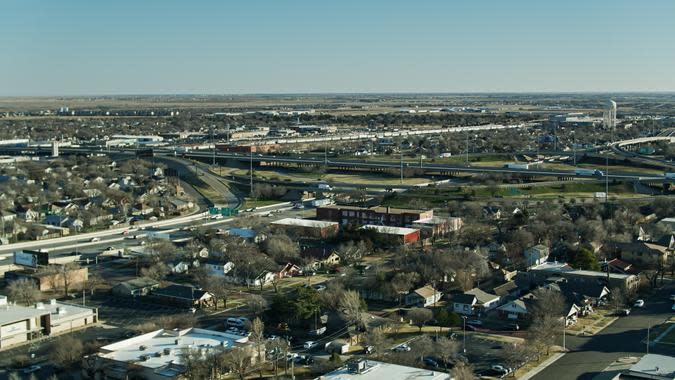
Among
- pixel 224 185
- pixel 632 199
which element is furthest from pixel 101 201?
pixel 632 199

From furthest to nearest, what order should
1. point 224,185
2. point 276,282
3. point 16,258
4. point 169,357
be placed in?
point 224,185, point 16,258, point 276,282, point 169,357

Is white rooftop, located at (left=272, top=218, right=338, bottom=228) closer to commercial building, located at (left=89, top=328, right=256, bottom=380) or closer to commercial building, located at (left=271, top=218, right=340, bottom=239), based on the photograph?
commercial building, located at (left=271, top=218, right=340, bottom=239)

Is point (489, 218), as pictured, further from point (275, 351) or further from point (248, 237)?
point (275, 351)

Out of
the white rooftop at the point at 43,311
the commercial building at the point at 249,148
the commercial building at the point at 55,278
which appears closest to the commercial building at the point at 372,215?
the commercial building at the point at 55,278

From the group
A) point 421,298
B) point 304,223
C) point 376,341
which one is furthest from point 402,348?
point 304,223

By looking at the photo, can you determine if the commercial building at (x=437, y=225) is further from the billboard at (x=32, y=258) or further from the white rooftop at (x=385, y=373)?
the white rooftop at (x=385, y=373)

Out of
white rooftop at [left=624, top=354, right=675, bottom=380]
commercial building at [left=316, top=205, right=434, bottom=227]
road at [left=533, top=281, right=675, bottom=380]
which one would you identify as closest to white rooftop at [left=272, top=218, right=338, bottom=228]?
commercial building at [left=316, top=205, right=434, bottom=227]
